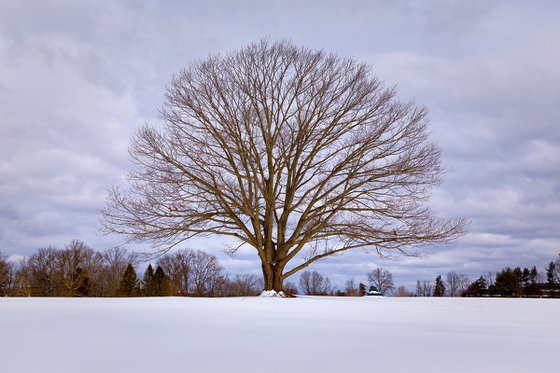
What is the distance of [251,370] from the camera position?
253 centimetres

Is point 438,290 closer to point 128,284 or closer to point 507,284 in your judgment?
point 507,284

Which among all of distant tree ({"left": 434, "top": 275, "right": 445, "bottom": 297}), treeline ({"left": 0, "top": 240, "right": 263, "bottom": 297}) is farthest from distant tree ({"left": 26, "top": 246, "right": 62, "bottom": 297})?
distant tree ({"left": 434, "top": 275, "right": 445, "bottom": 297})

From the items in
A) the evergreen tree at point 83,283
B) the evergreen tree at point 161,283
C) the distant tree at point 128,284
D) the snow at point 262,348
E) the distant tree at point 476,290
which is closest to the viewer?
the snow at point 262,348

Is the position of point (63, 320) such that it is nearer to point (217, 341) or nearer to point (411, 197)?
point (217, 341)

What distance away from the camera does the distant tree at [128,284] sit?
49903 millimetres

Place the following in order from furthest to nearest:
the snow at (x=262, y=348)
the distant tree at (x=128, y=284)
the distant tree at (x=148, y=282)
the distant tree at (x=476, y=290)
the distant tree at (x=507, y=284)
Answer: the distant tree at (x=148, y=282), the distant tree at (x=128, y=284), the distant tree at (x=507, y=284), the distant tree at (x=476, y=290), the snow at (x=262, y=348)

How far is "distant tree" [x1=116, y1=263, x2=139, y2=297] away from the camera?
4990 centimetres

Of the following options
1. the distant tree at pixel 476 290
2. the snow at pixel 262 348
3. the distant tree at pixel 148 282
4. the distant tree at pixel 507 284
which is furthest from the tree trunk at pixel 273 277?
the distant tree at pixel 148 282

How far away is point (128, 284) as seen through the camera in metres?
51.5

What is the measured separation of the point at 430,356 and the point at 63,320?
394 centimetres

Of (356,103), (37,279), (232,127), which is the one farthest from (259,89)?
(37,279)

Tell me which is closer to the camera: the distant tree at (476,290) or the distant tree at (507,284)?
the distant tree at (476,290)

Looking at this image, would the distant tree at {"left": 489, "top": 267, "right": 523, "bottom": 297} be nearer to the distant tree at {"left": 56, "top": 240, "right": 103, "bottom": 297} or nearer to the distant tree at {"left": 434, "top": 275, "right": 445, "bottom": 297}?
the distant tree at {"left": 434, "top": 275, "right": 445, "bottom": 297}

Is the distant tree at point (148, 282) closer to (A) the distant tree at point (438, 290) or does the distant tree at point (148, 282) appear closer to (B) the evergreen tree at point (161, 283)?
(B) the evergreen tree at point (161, 283)
